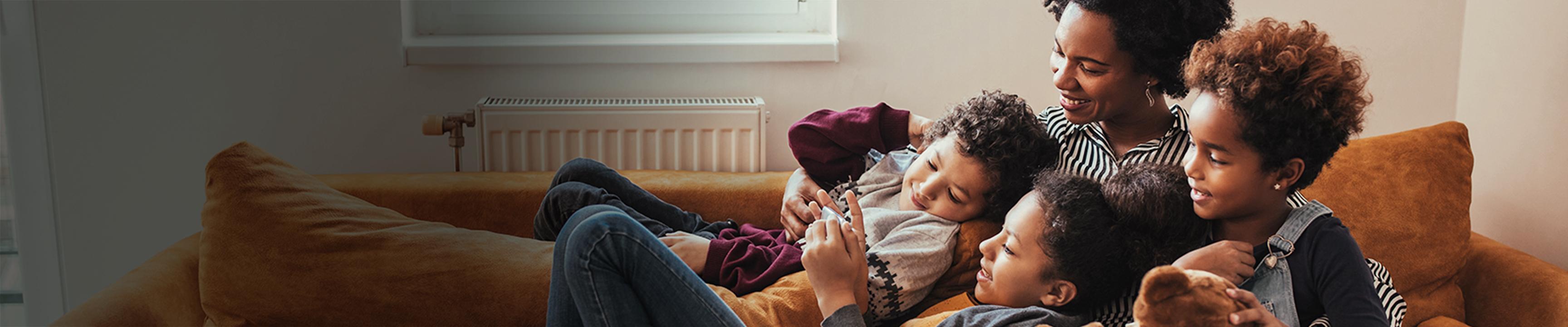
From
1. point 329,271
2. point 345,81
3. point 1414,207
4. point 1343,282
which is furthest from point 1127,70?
point 345,81

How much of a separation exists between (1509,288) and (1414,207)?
178 mm

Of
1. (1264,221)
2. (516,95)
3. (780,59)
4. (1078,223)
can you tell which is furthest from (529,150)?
(1264,221)

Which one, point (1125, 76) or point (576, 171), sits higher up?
point (1125, 76)

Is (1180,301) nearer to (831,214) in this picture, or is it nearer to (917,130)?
(831,214)

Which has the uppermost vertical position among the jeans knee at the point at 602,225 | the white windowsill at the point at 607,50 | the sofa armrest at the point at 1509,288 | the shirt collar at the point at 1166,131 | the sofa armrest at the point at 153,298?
the white windowsill at the point at 607,50

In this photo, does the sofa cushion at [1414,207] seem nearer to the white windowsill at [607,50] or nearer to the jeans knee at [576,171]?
the white windowsill at [607,50]

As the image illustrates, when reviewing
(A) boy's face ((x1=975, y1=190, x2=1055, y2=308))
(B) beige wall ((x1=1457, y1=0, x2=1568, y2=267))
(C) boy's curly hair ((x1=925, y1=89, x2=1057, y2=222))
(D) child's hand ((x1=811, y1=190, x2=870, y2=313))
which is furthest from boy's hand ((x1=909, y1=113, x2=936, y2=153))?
(B) beige wall ((x1=1457, y1=0, x2=1568, y2=267))

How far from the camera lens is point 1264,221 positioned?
3.77 feet

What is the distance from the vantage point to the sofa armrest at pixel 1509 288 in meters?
1.46

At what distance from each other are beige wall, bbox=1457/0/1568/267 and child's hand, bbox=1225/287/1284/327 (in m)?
1.06

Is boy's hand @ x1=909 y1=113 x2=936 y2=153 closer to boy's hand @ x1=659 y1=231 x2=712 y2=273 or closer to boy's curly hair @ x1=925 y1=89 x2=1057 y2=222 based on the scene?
boy's curly hair @ x1=925 y1=89 x2=1057 y2=222

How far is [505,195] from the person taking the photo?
1826 mm

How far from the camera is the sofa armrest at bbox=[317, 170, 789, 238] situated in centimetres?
180

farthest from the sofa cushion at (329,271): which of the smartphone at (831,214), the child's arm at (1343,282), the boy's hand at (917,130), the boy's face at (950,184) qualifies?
the child's arm at (1343,282)
